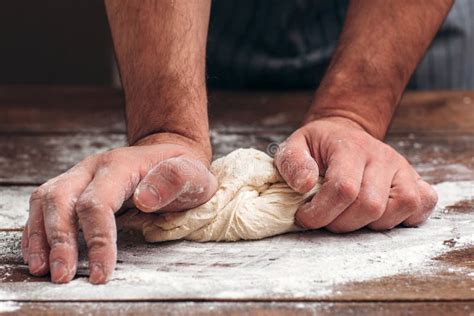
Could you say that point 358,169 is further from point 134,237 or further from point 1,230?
point 1,230

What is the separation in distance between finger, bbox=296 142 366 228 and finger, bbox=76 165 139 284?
0.27 meters

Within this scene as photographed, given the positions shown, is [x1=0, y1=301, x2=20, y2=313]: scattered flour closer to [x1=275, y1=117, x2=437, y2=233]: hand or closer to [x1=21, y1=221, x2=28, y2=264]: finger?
[x1=21, y1=221, x2=28, y2=264]: finger

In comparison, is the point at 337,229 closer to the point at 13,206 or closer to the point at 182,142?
the point at 182,142

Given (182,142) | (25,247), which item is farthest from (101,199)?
(182,142)

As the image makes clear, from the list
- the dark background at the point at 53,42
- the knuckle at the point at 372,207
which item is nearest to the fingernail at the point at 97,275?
the knuckle at the point at 372,207

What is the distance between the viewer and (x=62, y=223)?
1.01 m

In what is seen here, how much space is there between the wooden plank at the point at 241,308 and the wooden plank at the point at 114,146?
52cm

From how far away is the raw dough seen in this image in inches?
43.6

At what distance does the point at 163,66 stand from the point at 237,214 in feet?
1.08

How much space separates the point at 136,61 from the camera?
134cm

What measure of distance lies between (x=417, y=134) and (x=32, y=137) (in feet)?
2.81

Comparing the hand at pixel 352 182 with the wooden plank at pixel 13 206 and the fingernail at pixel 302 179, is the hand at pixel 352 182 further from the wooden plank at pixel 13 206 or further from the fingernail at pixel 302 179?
the wooden plank at pixel 13 206

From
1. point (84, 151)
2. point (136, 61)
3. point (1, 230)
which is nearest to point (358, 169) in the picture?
point (136, 61)

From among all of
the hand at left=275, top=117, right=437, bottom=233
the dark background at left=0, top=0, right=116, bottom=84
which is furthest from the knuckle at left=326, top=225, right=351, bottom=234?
the dark background at left=0, top=0, right=116, bottom=84
